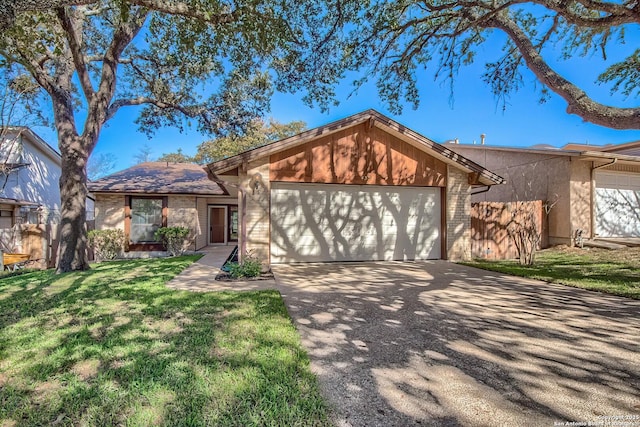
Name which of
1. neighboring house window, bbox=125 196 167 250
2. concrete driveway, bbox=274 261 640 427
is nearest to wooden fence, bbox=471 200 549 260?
concrete driveway, bbox=274 261 640 427

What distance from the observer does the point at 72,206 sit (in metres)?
8.64

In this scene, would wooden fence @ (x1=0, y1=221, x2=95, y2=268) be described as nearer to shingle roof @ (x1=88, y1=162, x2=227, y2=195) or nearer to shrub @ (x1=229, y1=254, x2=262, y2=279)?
shingle roof @ (x1=88, y1=162, x2=227, y2=195)

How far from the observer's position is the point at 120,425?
2.02 meters

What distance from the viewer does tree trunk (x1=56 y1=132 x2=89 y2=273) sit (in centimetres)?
849

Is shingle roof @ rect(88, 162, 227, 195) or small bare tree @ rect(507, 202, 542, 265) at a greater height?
shingle roof @ rect(88, 162, 227, 195)

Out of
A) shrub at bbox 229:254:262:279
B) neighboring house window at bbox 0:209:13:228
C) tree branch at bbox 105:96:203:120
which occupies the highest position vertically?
tree branch at bbox 105:96:203:120

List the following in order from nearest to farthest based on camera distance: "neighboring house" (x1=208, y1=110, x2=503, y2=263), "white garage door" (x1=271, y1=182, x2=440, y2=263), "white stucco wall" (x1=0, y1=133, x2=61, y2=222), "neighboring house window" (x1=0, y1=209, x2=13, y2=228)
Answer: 1. "neighboring house" (x1=208, y1=110, x2=503, y2=263)
2. "white garage door" (x1=271, y1=182, x2=440, y2=263)
3. "neighboring house window" (x1=0, y1=209, x2=13, y2=228)
4. "white stucco wall" (x1=0, y1=133, x2=61, y2=222)

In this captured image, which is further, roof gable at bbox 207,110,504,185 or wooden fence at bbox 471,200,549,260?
wooden fence at bbox 471,200,549,260

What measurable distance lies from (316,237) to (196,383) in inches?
276

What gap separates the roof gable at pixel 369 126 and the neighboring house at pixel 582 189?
457cm

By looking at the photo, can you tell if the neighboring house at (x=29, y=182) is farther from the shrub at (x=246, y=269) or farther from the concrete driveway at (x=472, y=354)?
Answer: the concrete driveway at (x=472, y=354)

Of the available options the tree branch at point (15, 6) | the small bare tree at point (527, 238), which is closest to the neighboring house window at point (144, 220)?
the tree branch at point (15, 6)

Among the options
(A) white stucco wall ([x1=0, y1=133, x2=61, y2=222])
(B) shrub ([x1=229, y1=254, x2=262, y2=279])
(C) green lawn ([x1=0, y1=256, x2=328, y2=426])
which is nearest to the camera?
(C) green lawn ([x1=0, y1=256, x2=328, y2=426])

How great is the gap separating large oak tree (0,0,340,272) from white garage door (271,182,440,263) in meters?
3.66
